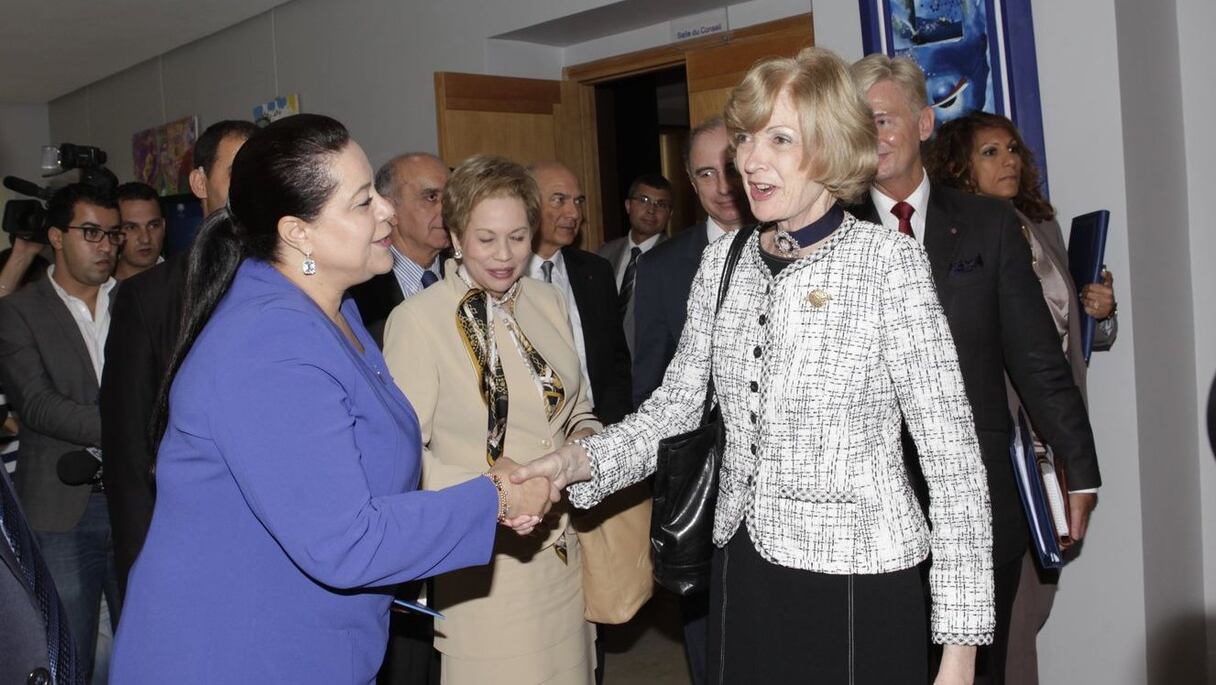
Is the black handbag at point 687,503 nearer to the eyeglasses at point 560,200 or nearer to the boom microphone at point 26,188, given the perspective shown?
the eyeglasses at point 560,200

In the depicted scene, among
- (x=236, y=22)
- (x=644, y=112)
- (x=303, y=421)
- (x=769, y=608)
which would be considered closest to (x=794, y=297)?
(x=769, y=608)

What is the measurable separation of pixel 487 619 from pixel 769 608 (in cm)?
94

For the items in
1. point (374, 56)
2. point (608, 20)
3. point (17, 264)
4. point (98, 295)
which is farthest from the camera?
point (374, 56)

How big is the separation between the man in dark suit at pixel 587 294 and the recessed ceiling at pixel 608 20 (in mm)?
1576

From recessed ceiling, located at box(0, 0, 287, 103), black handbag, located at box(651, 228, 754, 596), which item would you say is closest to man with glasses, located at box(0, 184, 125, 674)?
black handbag, located at box(651, 228, 754, 596)

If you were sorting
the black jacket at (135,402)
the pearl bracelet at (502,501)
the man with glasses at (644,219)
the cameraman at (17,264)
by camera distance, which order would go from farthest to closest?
the man with glasses at (644,219), the cameraman at (17,264), the black jacket at (135,402), the pearl bracelet at (502,501)

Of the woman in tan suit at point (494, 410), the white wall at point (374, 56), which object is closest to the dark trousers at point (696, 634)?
the woman in tan suit at point (494, 410)

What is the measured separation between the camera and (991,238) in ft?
8.55

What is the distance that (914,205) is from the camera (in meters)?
2.80

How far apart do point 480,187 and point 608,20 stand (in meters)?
3.52

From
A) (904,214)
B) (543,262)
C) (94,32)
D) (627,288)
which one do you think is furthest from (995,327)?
(94,32)

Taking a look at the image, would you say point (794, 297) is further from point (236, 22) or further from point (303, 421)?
point (236, 22)

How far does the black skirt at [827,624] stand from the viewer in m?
1.86

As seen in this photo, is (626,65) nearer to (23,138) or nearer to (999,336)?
(999,336)
